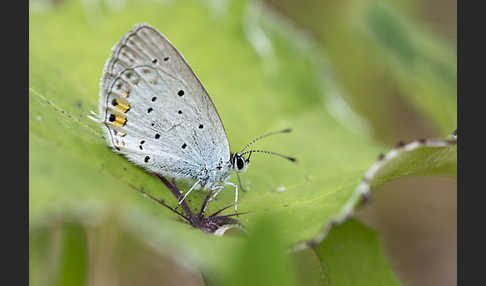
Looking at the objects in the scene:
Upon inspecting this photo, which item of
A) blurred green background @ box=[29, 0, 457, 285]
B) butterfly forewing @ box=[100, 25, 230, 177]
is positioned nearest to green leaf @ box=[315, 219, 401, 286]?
blurred green background @ box=[29, 0, 457, 285]

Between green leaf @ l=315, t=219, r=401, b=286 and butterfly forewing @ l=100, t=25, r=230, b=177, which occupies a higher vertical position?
butterfly forewing @ l=100, t=25, r=230, b=177

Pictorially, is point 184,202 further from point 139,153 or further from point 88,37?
point 88,37

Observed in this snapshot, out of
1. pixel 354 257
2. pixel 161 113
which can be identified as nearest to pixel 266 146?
pixel 161 113

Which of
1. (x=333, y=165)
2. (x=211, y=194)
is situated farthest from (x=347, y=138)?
(x=211, y=194)

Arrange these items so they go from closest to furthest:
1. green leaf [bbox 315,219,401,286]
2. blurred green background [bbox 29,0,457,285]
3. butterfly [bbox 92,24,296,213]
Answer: blurred green background [bbox 29,0,457,285], green leaf [bbox 315,219,401,286], butterfly [bbox 92,24,296,213]

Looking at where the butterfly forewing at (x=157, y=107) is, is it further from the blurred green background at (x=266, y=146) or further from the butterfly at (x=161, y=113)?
the blurred green background at (x=266, y=146)

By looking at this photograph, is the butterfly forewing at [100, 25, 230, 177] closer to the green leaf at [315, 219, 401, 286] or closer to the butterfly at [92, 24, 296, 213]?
the butterfly at [92, 24, 296, 213]
